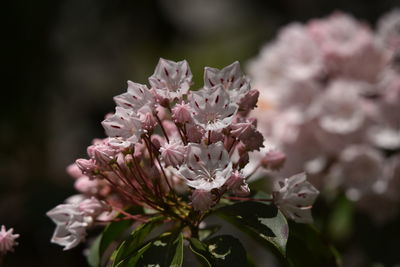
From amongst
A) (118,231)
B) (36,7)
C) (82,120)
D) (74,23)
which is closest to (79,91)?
(82,120)

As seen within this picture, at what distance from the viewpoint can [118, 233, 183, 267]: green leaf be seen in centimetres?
113

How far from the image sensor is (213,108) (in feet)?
3.76

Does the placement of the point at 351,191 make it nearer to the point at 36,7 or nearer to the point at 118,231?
the point at 118,231

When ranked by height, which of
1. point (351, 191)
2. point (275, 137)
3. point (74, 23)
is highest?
point (74, 23)

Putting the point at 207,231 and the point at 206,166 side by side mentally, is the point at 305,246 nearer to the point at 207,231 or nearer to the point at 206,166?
the point at 207,231

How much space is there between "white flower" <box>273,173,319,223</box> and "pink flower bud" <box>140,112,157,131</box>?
0.89ft

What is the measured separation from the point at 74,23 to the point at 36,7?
60 centimetres

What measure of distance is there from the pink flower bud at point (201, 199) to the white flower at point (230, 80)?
20 centimetres

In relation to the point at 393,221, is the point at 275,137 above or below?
above

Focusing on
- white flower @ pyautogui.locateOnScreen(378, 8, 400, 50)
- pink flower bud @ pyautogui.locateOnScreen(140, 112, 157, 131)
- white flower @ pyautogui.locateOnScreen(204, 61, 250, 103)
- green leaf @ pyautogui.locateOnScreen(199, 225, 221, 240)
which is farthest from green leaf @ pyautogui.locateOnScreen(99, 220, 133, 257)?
white flower @ pyautogui.locateOnScreen(378, 8, 400, 50)

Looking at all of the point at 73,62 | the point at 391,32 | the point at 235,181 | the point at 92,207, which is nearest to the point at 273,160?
the point at 235,181

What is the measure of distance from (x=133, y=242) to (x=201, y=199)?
19 cm

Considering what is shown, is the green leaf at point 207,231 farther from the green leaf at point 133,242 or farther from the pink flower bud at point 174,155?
the pink flower bud at point 174,155

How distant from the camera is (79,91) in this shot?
431cm
